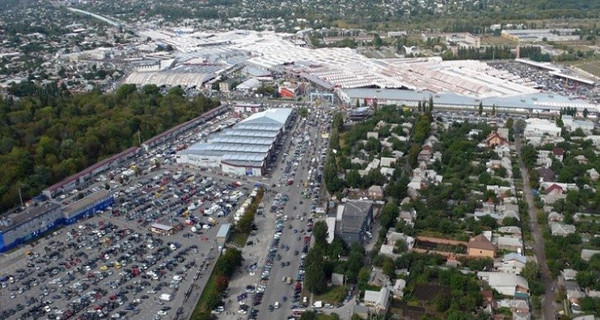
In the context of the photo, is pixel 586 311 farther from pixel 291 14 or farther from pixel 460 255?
pixel 291 14

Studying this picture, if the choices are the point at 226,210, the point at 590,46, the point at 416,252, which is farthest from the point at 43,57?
the point at 590,46

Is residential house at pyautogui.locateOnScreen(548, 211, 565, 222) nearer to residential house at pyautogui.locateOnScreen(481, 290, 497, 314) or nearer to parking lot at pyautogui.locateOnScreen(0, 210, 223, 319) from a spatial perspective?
residential house at pyautogui.locateOnScreen(481, 290, 497, 314)

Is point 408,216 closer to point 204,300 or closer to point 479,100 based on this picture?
point 204,300

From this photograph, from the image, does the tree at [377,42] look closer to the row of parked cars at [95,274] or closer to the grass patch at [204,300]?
the row of parked cars at [95,274]

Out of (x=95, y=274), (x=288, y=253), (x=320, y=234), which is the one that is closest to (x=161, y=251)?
(x=95, y=274)

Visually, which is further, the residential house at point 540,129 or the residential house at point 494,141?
the residential house at point 540,129

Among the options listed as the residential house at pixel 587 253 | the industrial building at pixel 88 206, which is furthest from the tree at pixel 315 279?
the industrial building at pixel 88 206

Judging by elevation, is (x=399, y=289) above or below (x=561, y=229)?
below
